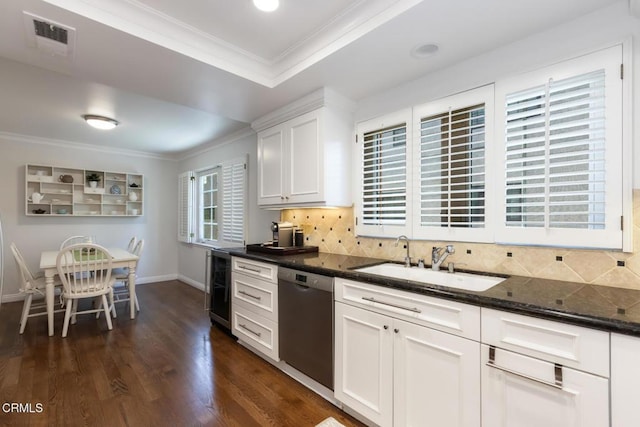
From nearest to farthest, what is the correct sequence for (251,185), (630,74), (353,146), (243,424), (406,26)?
(630,74), (406,26), (243,424), (353,146), (251,185)

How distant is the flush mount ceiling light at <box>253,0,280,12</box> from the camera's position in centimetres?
164

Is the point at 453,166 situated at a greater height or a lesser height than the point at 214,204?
greater

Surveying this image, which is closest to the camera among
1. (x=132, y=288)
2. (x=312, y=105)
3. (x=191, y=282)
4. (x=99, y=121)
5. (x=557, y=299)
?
(x=557, y=299)

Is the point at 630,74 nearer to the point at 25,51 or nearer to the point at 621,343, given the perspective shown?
the point at 621,343

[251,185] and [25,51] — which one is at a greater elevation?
[25,51]

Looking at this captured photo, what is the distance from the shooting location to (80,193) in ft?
16.2

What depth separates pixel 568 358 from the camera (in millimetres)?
1113

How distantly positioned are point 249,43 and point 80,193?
4.61 meters

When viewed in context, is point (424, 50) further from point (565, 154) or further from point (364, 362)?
point (364, 362)

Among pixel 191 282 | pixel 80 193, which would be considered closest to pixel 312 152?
pixel 191 282

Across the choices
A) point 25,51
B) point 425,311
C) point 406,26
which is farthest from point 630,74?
point 25,51

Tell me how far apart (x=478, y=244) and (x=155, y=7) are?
96.9 inches

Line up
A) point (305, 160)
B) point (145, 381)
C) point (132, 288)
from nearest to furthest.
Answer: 1. point (145, 381)
2. point (305, 160)
3. point (132, 288)

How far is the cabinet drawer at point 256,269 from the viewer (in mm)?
2459
